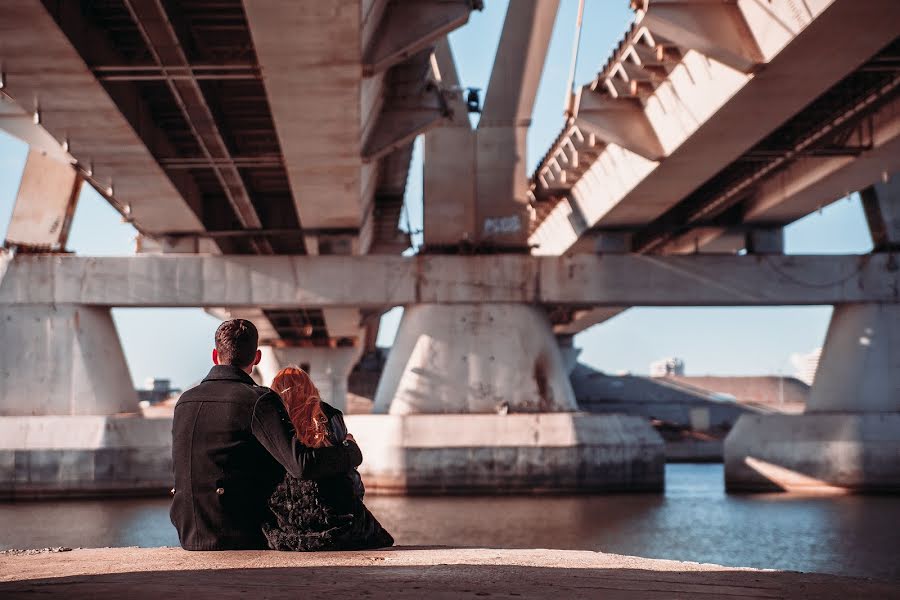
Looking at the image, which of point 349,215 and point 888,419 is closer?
point 349,215

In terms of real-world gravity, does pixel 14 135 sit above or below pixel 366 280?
above

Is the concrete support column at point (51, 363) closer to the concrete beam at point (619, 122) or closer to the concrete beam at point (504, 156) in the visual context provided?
the concrete beam at point (504, 156)

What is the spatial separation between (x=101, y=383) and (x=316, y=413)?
80.4 ft

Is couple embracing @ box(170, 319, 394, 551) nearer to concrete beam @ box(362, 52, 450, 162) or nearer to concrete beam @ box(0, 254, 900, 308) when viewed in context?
concrete beam @ box(362, 52, 450, 162)

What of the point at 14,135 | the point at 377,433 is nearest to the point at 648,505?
the point at 377,433

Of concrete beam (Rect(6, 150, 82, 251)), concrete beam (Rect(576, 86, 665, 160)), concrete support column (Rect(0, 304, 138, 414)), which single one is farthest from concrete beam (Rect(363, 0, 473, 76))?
concrete support column (Rect(0, 304, 138, 414))

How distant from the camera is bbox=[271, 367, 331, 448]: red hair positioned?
569 centimetres

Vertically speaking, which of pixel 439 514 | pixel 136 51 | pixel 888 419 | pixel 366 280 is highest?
pixel 136 51

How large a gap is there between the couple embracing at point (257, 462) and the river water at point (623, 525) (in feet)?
33.8

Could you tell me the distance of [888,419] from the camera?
93.2ft

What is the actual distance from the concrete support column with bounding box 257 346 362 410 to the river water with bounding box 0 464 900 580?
930 inches

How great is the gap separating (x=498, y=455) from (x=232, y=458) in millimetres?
21969

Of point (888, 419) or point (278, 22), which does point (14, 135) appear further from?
point (888, 419)

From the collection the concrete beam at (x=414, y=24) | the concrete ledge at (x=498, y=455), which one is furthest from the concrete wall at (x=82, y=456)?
the concrete beam at (x=414, y=24)
